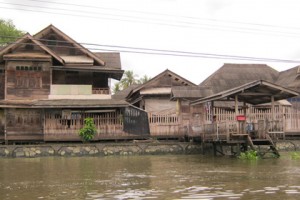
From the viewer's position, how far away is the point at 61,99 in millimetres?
29406

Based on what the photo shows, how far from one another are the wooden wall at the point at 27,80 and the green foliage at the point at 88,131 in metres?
4.16

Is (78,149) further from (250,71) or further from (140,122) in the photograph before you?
A: (250,71)

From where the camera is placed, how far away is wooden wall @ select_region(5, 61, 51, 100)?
1152 inches

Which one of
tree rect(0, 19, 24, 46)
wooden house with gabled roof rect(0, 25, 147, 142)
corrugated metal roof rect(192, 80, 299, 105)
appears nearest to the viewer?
corrugated metal roof rect(192, 80, 299, 105)

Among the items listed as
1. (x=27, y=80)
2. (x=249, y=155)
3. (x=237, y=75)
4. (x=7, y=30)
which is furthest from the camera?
A: (x=7, y=30)

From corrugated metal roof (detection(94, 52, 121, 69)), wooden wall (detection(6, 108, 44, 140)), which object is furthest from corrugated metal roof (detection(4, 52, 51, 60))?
corrugated metal roof (detection(94, 52, 121, 69))

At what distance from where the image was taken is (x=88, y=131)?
2750 centimetres

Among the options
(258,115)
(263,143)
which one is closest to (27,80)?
(258,115)

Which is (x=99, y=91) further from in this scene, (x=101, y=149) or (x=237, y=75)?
(x=237, y=75)

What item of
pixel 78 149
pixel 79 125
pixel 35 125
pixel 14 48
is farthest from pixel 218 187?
pixel 14 48

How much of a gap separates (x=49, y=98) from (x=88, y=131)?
14.1ft

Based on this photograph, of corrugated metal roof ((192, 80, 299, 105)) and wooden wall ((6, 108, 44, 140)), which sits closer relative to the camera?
corrugated metal roof ((192, 80, 299, 105))

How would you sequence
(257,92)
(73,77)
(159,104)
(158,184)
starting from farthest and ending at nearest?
(159,104), (73,77), (257,92), (158,184)

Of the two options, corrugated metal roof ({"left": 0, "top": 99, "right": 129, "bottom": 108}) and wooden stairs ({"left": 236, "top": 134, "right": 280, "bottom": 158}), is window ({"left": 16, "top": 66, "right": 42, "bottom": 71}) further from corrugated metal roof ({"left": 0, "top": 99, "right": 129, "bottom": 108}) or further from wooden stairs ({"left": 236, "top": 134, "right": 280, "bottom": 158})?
wooden stairs ({"left": 236, "top": 134, "right": 280, "bottom": 158})
